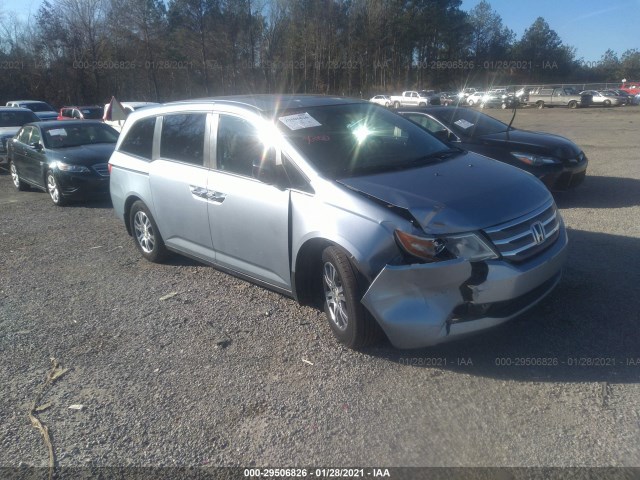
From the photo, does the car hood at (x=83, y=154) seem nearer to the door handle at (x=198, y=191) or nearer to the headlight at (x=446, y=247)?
the door handle at (x=198, y=191)

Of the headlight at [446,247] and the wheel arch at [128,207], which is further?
the wheel arch at [128,207]

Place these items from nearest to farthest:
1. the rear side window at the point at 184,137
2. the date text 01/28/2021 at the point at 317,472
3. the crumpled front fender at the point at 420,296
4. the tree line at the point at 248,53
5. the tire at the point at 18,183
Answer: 1. the date text 01/28/2021 at the point at 317,472
2. the crumpled front fender at the point at 420,296
3. the rear side window at the point at 184,137
4. the tire at the point at 18,183
5. the tree line at the point at 248,53

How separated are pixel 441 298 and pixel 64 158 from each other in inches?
343

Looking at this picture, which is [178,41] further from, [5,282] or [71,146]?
[5,282]

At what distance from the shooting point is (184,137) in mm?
5266

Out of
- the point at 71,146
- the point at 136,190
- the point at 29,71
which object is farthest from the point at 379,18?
the point at 136,190

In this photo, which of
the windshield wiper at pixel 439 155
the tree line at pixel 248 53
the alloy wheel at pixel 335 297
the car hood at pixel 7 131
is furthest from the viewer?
the tree line at pixel 248 53

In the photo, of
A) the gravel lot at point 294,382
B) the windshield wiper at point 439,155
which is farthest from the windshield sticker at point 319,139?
the gravel lot at point 294,382

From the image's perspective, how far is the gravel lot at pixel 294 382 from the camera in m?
2.88

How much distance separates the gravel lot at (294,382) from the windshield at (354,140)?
4.24 feet

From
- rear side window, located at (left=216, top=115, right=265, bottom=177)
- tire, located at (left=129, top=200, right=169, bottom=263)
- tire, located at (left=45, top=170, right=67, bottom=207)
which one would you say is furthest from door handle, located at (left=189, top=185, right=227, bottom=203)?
tire, located at (left=45, top=170, right=67, bottom=207)

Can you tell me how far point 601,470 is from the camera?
2.59 meters

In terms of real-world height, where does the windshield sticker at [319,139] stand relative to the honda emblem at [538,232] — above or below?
above

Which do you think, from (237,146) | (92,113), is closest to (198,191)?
(237,146)
